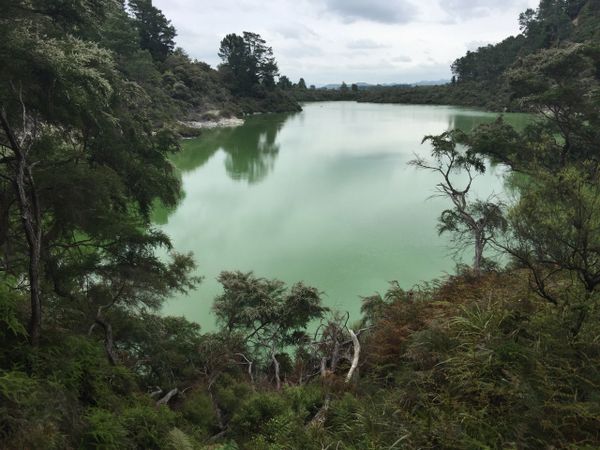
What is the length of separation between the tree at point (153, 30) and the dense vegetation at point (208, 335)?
134ft

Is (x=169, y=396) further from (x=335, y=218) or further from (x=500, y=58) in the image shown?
(x=500, y=58)

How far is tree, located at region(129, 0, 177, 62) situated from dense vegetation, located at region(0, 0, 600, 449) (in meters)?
40.9

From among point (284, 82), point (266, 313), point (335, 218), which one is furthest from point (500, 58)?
point (266, 313)

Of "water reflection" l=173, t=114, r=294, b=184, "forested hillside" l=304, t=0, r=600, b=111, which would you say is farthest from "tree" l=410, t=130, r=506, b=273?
"forested hillside" l=304, t=0, r=600, b=111

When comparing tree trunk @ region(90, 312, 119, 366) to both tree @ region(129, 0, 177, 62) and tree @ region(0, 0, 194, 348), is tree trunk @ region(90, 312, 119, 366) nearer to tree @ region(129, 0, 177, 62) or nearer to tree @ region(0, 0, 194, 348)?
tree @ region(0, 0, 194, 348)

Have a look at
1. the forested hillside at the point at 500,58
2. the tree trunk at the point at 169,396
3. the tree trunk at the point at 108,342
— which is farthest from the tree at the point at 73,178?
the forested hillside at the point at 500,58

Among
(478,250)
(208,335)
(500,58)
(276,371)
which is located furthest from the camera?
(500,58)

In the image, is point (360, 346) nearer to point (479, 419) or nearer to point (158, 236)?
point (479, 419)

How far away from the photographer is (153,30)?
42.1m

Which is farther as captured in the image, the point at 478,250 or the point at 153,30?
the point at 153,30

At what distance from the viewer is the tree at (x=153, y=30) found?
4088 centimetres

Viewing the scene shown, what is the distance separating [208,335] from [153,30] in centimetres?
4457

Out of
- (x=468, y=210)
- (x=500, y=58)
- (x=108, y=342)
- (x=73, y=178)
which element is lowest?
(x=108, y=342)

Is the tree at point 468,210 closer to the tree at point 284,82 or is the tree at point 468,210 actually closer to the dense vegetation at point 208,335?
the dense vegetation at point 208,335
